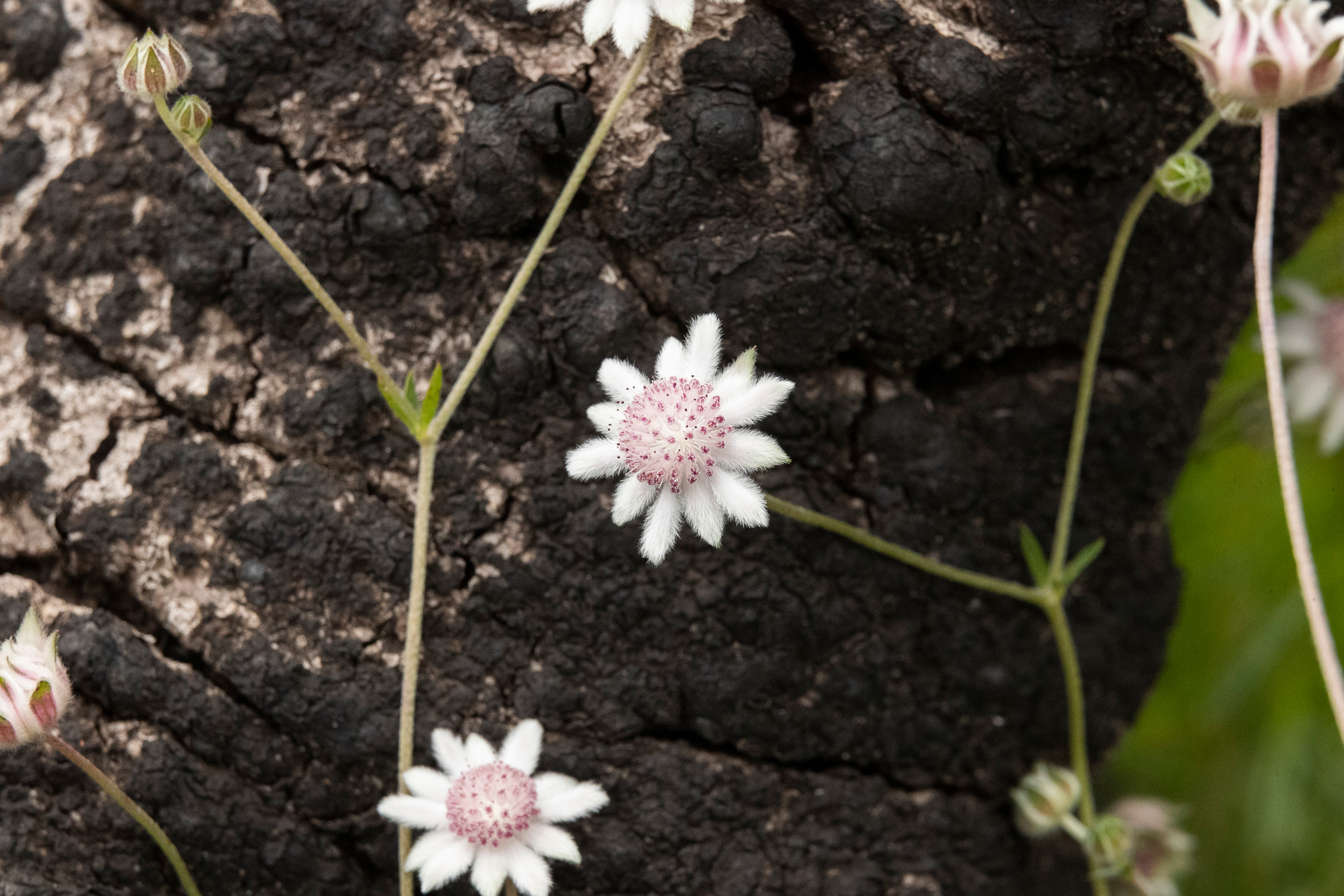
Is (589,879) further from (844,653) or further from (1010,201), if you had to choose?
(1010,201)

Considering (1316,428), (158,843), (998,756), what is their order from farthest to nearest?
(1316,428), (998,756), (158,843)

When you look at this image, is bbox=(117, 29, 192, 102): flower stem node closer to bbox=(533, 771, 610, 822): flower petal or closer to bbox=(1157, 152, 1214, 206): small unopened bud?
bbox=(533, 771, 610, 822): flower petal

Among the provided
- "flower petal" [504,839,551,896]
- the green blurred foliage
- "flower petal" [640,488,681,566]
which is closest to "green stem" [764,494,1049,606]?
"flower petal" [640,488,681,566]

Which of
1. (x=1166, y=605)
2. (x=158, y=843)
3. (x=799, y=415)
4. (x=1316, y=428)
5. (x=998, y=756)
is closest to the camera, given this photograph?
(x=158, y=843)

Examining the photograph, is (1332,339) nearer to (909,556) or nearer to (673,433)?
(909,556)

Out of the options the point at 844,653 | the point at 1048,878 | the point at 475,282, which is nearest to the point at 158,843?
the point at 475,282

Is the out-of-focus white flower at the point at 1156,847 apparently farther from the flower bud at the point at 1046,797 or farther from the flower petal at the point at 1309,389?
the flower petal at the point at 1309,389
